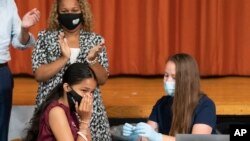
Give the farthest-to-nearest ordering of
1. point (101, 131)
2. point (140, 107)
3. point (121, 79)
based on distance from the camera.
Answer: point (121, 79) < point (140, 107) < point (101, 131)

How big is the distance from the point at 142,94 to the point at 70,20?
1.74 meters

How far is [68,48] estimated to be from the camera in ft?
11.3

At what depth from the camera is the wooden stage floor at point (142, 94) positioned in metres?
4.54

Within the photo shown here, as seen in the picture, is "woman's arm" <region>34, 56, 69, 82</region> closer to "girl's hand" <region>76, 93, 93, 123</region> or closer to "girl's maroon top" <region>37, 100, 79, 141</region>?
"girl's maroon top" <region>37, 100, 79, 141</region>

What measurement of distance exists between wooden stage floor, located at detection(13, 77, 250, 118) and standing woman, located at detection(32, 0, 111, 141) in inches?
36.0

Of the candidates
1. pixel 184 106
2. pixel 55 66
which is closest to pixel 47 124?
pixel 184 106

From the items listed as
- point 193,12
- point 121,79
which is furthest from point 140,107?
point 193,12

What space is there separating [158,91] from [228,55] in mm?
1145

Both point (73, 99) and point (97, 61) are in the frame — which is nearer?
point (73, 99)

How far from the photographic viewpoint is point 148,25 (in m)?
6.08

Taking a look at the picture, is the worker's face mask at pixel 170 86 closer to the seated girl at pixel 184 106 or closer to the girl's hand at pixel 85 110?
the seated girl at pixel 184 106

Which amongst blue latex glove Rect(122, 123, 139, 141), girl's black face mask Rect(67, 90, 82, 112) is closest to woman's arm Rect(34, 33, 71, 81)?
girl's black face mask Rect(67, 90, 82, 112)

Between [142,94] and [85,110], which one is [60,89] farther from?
[142,94]

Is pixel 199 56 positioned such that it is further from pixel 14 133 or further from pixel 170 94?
pixel 170 94
